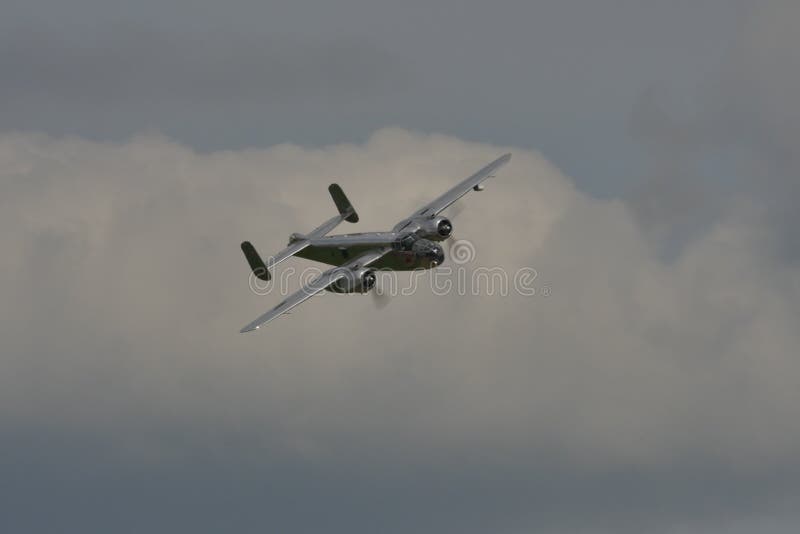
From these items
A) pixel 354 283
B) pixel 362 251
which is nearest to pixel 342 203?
pixel 362 251

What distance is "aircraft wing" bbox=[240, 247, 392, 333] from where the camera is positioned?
11862cm

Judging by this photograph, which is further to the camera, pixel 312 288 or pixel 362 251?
pixel 362 251

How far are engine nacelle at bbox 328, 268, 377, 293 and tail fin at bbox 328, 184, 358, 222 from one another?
15055mm

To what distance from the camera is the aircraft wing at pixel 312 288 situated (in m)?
119

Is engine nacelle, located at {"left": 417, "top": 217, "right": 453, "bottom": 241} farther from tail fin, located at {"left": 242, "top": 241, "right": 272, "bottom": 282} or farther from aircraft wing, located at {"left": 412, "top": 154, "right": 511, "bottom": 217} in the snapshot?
tail fin, located at {"left": 242, "top": 241, "right": 272, "bottom": 282}

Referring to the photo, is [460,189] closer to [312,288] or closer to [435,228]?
[435,228]

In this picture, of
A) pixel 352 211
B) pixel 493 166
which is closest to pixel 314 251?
Result: pixel 352 211

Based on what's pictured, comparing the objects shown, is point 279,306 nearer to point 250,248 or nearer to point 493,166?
point 250,248

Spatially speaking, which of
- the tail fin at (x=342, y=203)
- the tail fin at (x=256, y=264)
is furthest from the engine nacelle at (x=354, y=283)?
the tail fin at (x=342, y=203)

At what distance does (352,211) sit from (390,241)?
1041 centimetres

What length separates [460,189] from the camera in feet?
450

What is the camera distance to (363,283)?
122688mm

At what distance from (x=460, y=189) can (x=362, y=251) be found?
41.9 feet

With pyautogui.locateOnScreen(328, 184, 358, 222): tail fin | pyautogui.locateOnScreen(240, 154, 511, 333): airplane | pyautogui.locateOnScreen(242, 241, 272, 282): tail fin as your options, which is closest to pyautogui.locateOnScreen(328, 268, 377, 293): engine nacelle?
pyautogui.locateOnScreen(240, 154, 511, 333): airplane
